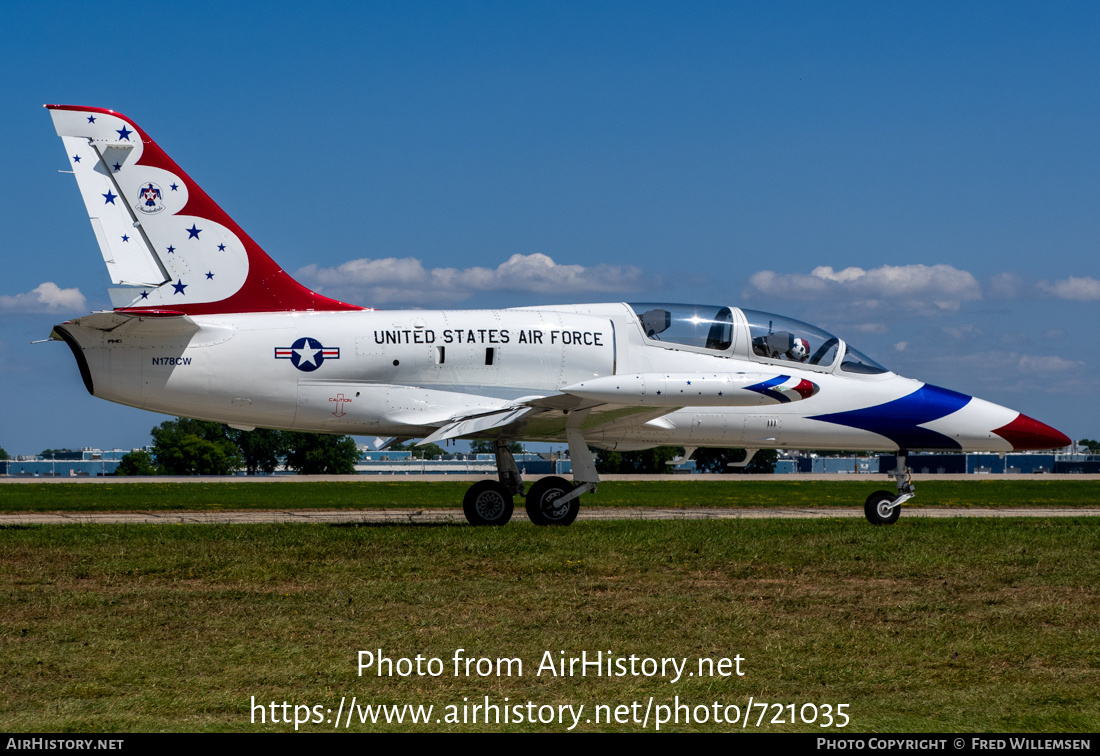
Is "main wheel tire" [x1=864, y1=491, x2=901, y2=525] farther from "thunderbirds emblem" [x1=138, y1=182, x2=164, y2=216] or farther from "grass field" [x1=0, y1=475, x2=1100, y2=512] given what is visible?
"thunderbirds emblem" [x1=138, y1=182, x2=164, y2=216]

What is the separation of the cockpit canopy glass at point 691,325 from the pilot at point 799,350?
3.57 feet

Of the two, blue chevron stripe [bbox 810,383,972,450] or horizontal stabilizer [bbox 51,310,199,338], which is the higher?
horizontal stabilizer [bbox 51,310,199,338]

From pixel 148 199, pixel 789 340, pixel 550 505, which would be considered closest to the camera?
pixel 550 505

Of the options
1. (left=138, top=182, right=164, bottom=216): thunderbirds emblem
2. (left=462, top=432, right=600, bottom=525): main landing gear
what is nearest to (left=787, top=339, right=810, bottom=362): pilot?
(left=462, top=432, right=600, bottom=525): main landing gear

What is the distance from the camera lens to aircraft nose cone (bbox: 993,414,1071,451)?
17969 mm

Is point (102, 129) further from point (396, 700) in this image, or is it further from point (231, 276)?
point (396, 700)

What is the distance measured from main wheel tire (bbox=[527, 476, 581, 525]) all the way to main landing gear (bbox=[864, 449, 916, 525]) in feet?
16.7

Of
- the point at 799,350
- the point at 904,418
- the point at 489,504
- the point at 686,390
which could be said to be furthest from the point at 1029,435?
the point at 489,504

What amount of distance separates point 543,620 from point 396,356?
813 cm

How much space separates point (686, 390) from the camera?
15078 mm

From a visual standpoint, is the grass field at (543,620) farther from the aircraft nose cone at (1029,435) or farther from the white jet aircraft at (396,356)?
the aircraft nose cone at (1029,435)

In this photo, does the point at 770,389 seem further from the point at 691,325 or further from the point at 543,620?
the point at 543,620

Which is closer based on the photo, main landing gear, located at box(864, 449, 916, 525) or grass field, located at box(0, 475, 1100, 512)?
main landing gear, located at box(864, 449, 916, 525)
